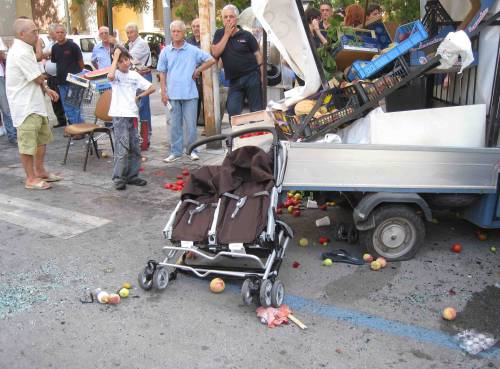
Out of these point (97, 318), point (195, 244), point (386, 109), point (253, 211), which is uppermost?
point (386, 109)

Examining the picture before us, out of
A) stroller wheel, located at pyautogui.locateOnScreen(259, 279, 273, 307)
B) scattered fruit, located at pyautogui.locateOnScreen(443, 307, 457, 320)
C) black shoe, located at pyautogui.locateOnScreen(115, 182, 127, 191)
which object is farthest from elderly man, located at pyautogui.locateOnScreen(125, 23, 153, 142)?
scattered fruit, located at pyautogui.locateOnScreen(443, 307, 457, 320)

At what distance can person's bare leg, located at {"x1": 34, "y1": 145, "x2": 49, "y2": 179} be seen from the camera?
22.5 feet

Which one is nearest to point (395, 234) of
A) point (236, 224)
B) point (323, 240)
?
point (323, 240)

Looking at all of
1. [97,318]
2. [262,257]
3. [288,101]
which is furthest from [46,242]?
[288,101]

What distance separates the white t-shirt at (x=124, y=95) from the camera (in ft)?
20.9

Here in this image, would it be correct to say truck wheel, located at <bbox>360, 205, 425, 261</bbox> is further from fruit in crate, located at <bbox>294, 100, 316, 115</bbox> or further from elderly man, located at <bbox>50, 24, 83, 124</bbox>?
elderly man, located at <bbox>50, 24, 83, 124</bbox>

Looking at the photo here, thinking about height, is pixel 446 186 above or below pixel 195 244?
above

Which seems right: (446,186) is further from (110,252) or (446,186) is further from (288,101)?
(110,252)

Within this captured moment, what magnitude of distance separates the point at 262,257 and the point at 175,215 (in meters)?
0.77

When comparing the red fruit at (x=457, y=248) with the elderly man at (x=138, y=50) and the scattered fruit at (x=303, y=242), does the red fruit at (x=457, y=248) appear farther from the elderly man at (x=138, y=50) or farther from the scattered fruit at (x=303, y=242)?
the elderly man at (x=138, y=50)

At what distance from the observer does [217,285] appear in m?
3.96

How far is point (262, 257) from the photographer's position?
416 cm

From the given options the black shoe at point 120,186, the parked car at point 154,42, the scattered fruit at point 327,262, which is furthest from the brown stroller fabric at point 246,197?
the parked car at point 154,42

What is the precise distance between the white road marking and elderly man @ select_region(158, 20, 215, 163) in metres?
2.55
